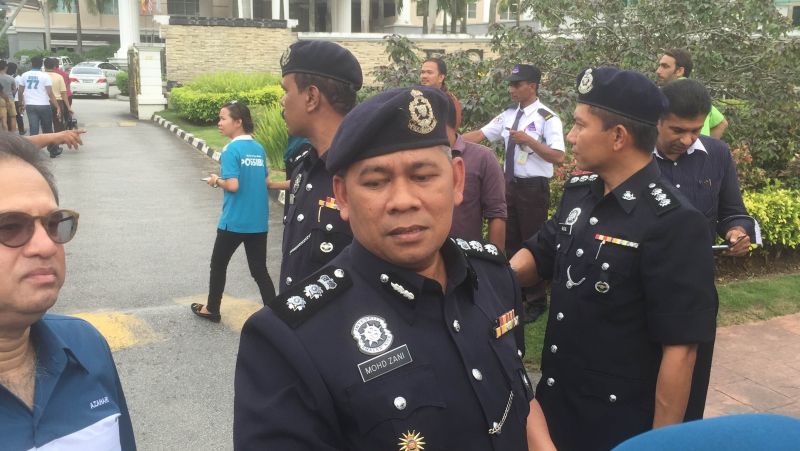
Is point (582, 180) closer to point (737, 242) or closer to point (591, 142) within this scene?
point (591, 142)

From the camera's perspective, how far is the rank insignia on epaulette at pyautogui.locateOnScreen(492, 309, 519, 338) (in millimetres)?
1684

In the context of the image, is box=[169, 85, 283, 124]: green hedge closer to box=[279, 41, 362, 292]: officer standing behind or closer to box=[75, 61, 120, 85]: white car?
box=[279, 41, 362, 292]: officer standing behind

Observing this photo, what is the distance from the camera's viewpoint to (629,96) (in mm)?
2246

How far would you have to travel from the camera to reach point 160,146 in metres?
15.2

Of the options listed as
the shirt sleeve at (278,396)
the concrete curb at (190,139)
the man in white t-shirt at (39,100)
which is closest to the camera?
the shirt sleeve at (278,396)

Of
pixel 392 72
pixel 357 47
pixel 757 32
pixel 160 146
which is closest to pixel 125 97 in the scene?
pixel 357 47

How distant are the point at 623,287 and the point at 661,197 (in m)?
0.31

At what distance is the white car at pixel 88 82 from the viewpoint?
28422mm

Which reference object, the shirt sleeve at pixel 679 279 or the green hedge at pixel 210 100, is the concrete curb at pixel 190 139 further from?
the shirt sleeve at pixel 679 279

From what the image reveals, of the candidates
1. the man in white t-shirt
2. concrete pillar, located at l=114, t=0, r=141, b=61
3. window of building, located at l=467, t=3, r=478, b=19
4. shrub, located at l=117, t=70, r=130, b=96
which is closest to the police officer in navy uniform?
the man in white t-shirt

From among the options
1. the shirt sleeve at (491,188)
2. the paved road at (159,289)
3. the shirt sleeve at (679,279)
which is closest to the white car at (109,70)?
the paved road at (159,289)

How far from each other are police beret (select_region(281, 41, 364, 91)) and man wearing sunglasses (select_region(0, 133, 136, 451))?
4.15ft

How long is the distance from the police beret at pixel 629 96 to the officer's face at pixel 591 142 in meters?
0.05

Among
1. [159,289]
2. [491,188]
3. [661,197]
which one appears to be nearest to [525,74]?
[491,188]
